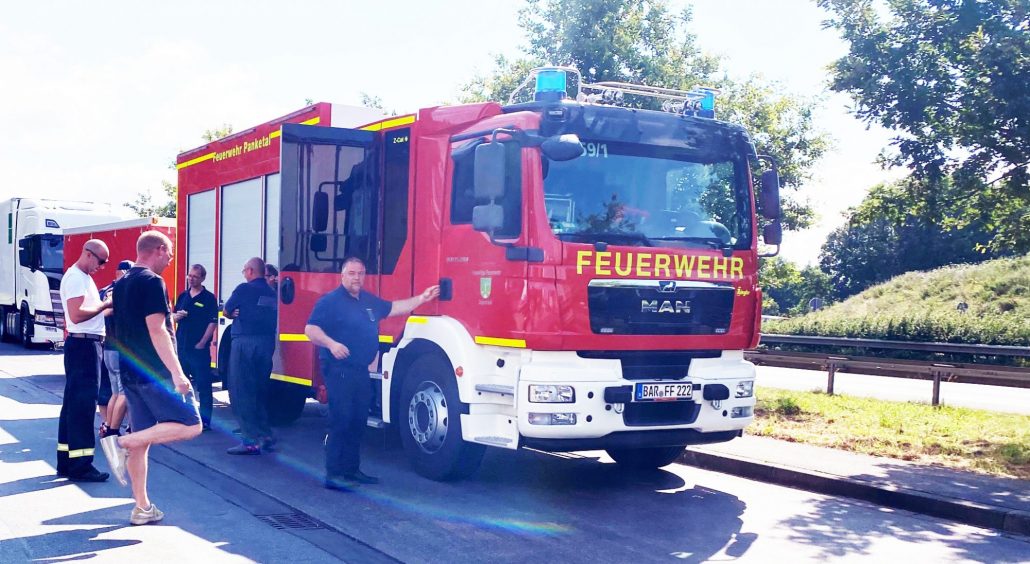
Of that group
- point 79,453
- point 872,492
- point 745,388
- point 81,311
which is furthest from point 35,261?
point 872,492

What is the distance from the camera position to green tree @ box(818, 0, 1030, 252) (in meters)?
9.56

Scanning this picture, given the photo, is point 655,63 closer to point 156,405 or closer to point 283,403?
point 283,403

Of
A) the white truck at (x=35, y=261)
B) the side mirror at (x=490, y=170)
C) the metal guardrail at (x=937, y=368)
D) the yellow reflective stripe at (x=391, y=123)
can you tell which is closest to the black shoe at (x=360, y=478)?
the side mirror at (x=490, y=170)

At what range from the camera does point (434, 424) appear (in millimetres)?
8250

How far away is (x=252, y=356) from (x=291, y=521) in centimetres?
307

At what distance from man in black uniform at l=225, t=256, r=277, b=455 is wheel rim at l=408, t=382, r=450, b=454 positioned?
1855 mm

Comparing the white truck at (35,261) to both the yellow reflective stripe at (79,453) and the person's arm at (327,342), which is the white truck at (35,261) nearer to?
the yellow reflective stripe at (79,453)

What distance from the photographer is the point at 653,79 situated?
61.7 feet

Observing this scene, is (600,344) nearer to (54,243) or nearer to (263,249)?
(263,249)

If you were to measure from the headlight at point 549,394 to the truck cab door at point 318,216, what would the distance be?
2.40 meters

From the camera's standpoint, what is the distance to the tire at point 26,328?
24078 millimetres

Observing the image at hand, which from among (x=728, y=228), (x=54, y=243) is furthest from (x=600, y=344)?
(x=54, y=243)

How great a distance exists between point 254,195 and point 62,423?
376cm

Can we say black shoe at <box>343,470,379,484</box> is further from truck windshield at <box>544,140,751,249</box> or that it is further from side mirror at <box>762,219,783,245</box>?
side mirror at <box>762,219,783,245</box>
